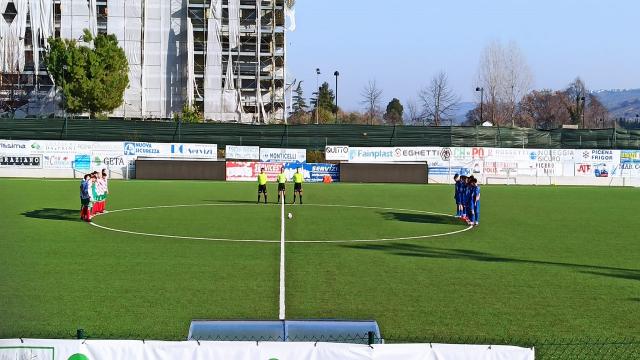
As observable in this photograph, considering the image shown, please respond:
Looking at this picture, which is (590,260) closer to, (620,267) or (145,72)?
(620,267)

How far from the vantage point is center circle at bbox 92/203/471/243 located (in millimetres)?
22422

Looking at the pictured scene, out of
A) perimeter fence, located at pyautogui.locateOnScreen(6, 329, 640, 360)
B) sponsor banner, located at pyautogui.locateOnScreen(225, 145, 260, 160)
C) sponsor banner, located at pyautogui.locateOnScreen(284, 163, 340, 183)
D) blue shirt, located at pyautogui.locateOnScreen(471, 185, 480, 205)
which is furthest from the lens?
sponsor banner, located at pyautogui.locateOnScreen(225, 145, 260, 160)

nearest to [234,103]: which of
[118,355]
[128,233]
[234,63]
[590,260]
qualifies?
[234,63]

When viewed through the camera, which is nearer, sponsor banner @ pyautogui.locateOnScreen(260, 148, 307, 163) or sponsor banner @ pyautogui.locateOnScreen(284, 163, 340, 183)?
sponsor banner @ pyautogui.locateOnScreen(284, 163, 340, 183)

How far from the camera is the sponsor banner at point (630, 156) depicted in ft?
193

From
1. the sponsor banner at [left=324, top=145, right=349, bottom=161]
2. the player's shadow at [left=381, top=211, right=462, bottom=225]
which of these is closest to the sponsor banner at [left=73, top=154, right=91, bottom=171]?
the sponsor banner at [left=324, top=145, right=349, bottom=161]

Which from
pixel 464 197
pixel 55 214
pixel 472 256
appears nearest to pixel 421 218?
pixel 464 197

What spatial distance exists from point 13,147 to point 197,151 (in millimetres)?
12951

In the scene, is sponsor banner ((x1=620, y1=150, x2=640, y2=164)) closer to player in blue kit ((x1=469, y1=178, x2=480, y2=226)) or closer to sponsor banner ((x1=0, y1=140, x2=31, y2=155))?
player in blue kit ((x1=469, y1=178, x2=480, y2=226))

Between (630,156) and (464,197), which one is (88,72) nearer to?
(630,156)

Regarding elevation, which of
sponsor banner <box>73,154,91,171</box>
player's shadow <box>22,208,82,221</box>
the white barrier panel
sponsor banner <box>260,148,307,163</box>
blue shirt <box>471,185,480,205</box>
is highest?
sponsor banner <box>260,148,307,163</box>

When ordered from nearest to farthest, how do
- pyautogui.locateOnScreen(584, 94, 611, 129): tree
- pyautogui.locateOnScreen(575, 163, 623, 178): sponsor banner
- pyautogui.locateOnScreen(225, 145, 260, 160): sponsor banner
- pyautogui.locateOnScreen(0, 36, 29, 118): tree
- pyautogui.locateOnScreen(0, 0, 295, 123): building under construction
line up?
pyautogui.locateOnScreen(225, 145, 260, 160): sponsor banner → pyautogui.locateOnScreen(575, 163, 623, 178): sponsor banner → pyautogui.locateOnScreen(0, 36, 29, 118): tree → pyautogui.locateOnScreen(0, 0, 295, 123): building under construction → pyautogui.locateOnScreen(584, 94, 611, 129): tree

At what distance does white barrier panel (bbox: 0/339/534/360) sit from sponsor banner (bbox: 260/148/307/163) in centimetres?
5079

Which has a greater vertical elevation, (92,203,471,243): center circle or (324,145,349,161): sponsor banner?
(324,145,349,161): sponsor banner
